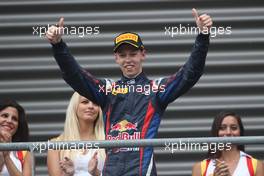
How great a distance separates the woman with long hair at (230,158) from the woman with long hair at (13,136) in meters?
1.12

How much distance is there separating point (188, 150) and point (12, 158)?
1.63 m

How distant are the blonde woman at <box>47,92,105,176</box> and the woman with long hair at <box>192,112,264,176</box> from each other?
67cm

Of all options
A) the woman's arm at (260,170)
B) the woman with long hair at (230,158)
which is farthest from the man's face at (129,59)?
the woman's arm at (260,170)

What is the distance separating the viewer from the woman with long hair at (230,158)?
21.9ft

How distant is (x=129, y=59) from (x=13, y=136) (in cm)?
125

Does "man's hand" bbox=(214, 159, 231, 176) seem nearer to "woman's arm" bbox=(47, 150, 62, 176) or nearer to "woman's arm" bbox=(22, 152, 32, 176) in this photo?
"woman's arm" bbox=(47, 150, 62, 176)

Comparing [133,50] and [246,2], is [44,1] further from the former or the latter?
[133,50]

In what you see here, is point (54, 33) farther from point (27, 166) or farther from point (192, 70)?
point (27, 166)

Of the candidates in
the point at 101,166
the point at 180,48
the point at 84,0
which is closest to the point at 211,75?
the point at 180,48

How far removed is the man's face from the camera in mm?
5996

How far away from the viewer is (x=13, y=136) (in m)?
6.88

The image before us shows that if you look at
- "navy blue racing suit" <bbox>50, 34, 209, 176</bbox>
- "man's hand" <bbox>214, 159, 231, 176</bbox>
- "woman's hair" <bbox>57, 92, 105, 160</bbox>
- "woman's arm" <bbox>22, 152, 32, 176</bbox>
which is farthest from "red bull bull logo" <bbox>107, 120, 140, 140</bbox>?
"woman's arm" <bbox>22, 152, 32, 176</bbox>

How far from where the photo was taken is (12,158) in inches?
266

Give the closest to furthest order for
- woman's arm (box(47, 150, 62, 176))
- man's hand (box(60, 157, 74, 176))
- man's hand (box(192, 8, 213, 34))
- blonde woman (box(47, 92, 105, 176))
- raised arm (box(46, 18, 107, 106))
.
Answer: man's hand (box(192, 8, 213, 34)) → raised arm (box(46, 18, 107, 106)) → man's hand (box(60, 157, 74, 176)) → blonde woman (box(47, 92, 105, 176)) → woman's arm (box(47, 150, 62, 176))
